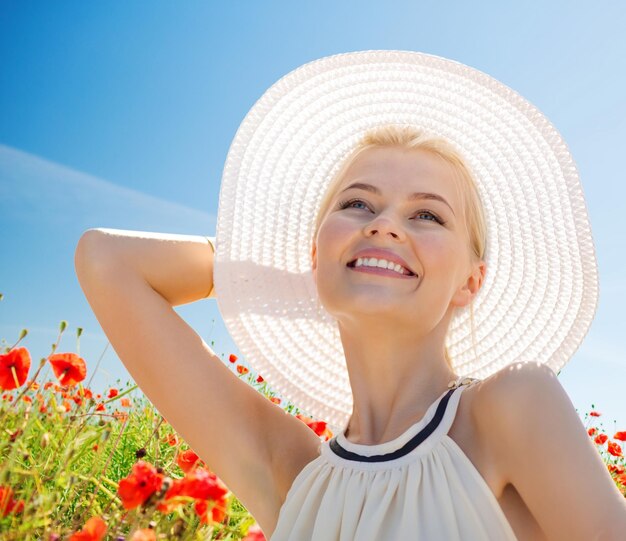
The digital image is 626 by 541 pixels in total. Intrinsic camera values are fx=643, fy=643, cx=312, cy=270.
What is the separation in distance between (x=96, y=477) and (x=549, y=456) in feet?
7.48

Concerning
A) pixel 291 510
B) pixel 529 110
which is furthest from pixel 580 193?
pixel 291 510

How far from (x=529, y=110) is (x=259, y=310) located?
1156 mm

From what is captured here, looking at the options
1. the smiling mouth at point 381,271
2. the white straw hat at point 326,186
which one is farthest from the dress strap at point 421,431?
the white straw hat at point 326,186

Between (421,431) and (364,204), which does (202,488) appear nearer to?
(421,431)

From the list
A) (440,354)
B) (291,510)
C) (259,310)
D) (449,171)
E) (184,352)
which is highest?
(449,171)

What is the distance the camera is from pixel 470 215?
205 centimetres

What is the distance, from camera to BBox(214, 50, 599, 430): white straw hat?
217 cm

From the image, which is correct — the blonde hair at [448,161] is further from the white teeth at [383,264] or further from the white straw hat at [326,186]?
the white teeth at [383,264]

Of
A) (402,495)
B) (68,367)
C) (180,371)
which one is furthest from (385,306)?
(68,367)

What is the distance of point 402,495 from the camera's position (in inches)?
62.1

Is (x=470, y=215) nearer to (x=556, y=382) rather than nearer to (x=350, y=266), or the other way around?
(x=350, y=266)

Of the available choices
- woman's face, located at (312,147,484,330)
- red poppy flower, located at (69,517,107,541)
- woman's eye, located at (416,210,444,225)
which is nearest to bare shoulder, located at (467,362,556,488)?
woman's face, located at (312,147,484,330)

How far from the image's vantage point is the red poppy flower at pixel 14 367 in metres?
2.60

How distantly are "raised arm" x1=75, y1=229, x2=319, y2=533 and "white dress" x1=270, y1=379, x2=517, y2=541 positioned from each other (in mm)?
232
